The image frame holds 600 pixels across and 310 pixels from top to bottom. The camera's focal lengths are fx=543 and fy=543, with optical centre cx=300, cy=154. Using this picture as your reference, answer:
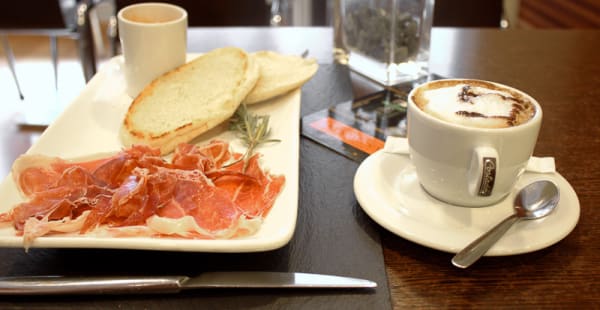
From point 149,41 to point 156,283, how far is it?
24.4 inches

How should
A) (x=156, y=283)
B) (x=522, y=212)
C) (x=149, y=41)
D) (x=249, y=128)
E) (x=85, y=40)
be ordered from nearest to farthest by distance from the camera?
(x=156, y=283) < (x=522, y=212) < (x=249, y=128) < (x=149, y=41) < (x=85, y=40)

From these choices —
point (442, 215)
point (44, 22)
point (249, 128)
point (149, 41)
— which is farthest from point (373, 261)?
point (44, 22)

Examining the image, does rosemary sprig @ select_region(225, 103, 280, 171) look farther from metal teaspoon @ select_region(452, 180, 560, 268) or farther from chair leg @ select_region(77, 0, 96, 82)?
chair leg @ select_region(77, 0, 96, 82)

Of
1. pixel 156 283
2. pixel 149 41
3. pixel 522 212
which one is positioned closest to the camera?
pixel 156 283

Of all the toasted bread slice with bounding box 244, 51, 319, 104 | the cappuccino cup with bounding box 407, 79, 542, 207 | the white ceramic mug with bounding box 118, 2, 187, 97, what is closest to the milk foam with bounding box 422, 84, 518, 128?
the cappuccino cup with bounding box 407, 79, 542, 207

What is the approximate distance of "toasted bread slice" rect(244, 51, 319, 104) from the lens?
42.2 inches

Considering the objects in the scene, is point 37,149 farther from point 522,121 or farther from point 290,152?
point 522,121

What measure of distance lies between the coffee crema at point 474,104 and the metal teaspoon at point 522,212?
11 cm

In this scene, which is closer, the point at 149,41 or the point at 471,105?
the point at 471,105

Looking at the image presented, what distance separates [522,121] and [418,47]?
59 cm

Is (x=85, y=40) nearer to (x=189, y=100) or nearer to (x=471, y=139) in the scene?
(x=189, y=100)

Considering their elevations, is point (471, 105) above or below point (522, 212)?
above

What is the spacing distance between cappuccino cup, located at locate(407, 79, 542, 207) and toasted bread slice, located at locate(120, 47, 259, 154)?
1.25 feet

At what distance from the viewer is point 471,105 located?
2.33 ft
